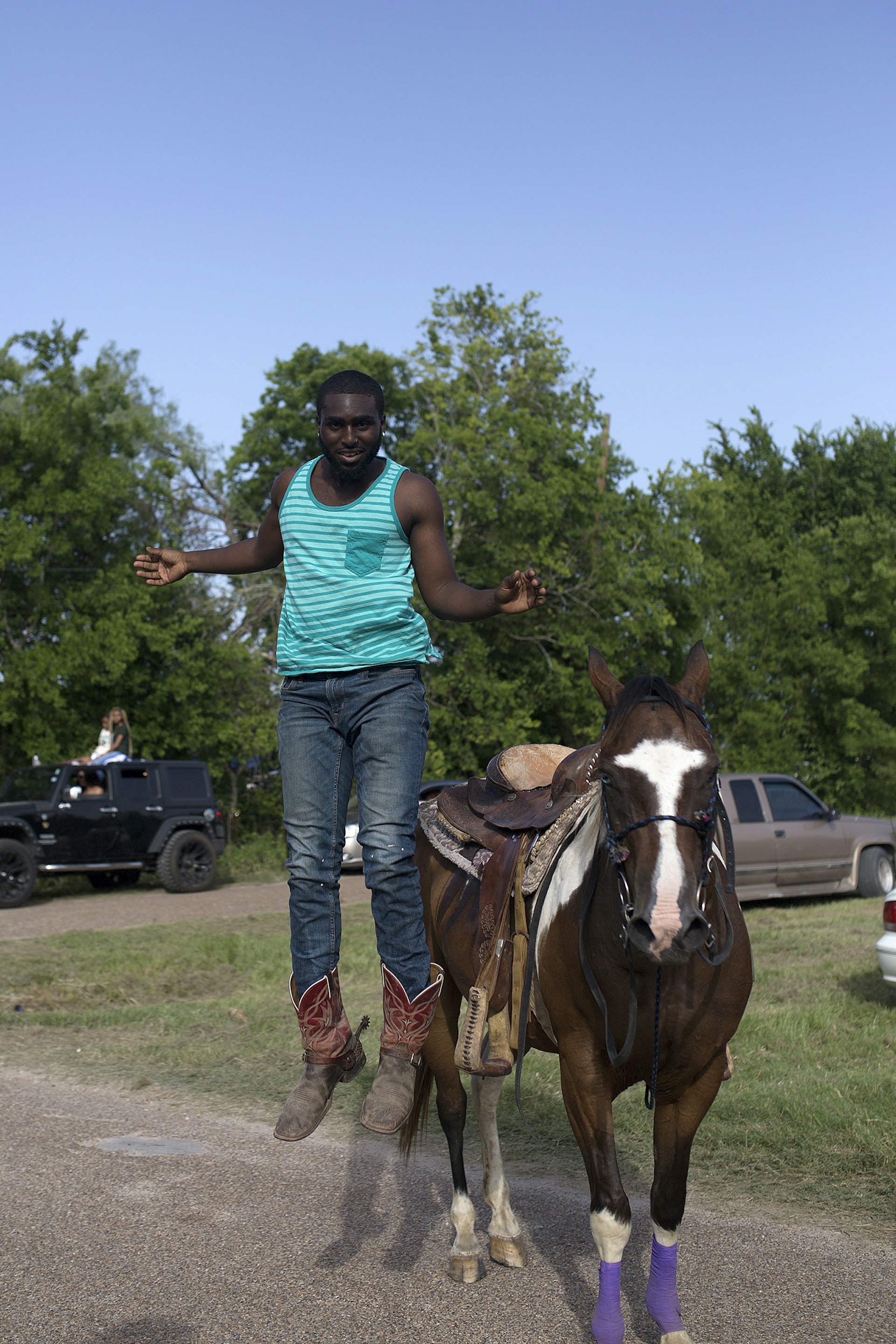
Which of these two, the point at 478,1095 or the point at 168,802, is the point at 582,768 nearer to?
the point at 478,1095

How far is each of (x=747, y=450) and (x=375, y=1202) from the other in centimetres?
4647

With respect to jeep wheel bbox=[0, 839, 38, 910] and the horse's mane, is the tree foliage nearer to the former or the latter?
jeep wheel bbox=[0, 839, 38, 910]

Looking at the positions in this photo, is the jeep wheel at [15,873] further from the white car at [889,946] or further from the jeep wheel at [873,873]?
the white car at [889,946]

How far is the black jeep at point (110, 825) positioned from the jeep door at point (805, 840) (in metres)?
9.60

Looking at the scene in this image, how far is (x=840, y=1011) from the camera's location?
29.9ft

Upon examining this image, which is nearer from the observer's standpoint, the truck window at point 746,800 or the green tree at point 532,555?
the truck window at point 746,800

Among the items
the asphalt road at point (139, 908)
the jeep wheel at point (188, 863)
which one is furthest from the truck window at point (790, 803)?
the jeep wheel at point (188, 863)

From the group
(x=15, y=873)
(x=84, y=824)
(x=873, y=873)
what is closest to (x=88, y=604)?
(x=84, y=824)

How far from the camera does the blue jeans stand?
3701 millimetres

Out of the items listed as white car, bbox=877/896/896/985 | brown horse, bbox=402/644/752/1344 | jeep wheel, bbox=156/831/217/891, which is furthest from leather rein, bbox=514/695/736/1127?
jeep wheel, bbox=156/831/217/891

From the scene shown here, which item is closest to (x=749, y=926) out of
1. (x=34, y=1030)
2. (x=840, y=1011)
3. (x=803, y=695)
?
(x=840, y=1011)

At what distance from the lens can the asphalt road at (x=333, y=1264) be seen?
4012mm

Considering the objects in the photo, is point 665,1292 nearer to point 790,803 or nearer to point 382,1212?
point 382,1212

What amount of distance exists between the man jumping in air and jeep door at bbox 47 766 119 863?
15.9 m
